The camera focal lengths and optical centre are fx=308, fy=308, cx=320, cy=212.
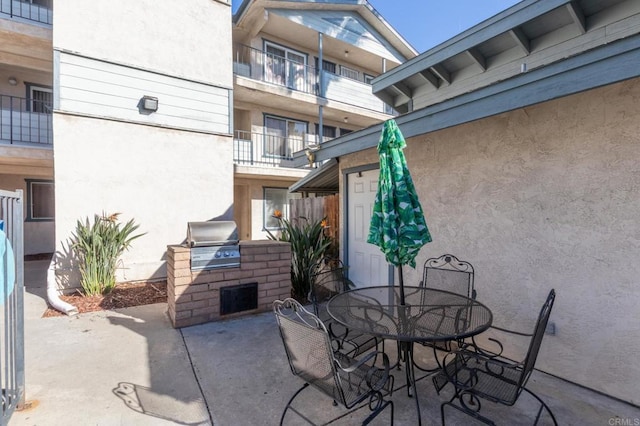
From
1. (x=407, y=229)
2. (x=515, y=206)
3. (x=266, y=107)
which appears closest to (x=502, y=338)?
(x=515, y=206)

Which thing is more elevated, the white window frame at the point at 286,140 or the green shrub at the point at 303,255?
the white window frame at the point at 286,140

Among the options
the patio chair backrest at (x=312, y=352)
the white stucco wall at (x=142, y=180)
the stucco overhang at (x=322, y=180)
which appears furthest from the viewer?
the stucco overhang at (x=322, y=180)

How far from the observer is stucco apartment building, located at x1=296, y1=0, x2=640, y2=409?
2684mm

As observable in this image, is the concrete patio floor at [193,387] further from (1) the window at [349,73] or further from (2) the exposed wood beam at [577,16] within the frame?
(1) the window at [349,73]

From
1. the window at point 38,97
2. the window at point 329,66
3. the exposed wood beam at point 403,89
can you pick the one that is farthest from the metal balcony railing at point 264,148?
the window at point 38,97

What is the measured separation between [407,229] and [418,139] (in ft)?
7.52

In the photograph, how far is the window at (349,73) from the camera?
1368cm

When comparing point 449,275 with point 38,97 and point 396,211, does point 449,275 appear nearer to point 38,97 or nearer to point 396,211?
point 396,211

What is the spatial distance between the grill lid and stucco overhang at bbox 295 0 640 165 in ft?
7.26

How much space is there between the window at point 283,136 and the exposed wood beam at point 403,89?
5.36 meters

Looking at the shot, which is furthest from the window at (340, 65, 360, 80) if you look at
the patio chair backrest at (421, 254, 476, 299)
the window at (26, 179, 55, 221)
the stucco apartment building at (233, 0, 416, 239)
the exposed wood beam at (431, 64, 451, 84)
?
the window at (26, 179, 55, 221)

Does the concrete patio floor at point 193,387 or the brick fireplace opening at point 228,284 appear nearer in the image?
the concrete patio floor at point 193,387

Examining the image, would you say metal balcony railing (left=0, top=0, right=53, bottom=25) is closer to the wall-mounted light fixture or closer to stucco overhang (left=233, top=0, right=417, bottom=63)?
the wall-mounted light fixture

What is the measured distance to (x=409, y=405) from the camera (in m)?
2.66
